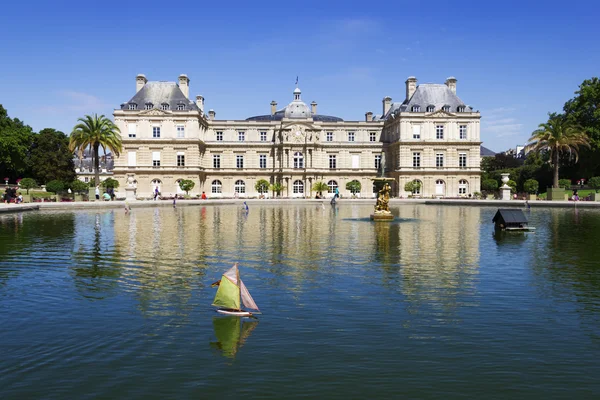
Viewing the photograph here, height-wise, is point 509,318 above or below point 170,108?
below

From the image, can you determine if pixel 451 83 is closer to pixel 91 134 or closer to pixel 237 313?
pixel 91 134

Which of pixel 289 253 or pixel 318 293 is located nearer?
pixel 318 293

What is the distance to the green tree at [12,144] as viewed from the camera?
6756cm

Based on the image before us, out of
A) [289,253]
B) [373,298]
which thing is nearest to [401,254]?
[289,253]

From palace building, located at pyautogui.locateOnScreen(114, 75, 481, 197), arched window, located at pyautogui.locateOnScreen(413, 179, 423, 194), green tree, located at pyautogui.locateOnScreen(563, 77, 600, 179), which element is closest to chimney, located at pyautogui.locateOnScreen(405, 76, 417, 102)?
palace building, located at pyautogui.locateOnScreen(114, 75, 481, 197)

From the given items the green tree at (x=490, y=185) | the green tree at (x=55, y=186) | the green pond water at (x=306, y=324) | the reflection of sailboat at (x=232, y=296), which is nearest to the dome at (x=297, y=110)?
the green tree at (x=490, y=185)

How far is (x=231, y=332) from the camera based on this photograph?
9.35m

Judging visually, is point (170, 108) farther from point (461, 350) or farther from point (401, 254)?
point (461, 350)

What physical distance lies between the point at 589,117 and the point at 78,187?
6407cm

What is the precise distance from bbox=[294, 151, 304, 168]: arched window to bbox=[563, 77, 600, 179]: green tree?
37.4 metres

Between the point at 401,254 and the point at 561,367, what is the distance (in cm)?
1034

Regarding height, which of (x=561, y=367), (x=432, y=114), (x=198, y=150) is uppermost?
(x=432, y=114)

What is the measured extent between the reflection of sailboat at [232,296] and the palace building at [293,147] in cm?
6654

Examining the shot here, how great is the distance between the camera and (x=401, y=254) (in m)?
18.1
